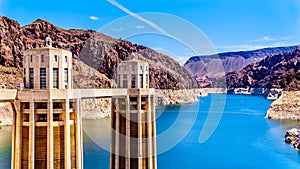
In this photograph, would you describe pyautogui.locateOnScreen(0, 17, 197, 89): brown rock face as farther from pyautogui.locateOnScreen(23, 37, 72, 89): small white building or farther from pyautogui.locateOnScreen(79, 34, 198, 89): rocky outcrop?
pyautogui.locateOnScreen(23, 37, 72, 89): small white building

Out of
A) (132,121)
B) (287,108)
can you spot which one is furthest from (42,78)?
(287,108)

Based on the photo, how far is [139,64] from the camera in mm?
29312

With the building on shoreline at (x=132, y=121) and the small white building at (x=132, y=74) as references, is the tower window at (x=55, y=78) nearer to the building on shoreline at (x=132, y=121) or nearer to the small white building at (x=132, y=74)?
the building on shoreline at (x=132, y=121)

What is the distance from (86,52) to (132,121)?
5076 inches

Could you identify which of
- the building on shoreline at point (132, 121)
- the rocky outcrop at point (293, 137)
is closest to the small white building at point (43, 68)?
the building on shoreline at point (132, 121)

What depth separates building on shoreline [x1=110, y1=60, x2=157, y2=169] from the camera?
2888cm

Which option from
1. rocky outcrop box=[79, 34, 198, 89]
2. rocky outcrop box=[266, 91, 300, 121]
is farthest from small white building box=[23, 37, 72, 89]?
rocky outcrop box=[79, 34, 198, 89]

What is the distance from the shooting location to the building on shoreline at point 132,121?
94.7 feet

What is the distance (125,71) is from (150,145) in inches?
229

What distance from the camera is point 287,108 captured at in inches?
4065

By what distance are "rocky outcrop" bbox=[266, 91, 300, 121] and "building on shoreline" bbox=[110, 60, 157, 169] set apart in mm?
77004

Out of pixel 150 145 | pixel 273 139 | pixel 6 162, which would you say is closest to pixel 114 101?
pixel 150 145

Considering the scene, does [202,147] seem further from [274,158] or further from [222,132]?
[222,132]

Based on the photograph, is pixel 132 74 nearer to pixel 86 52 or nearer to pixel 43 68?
pixel 43 68
